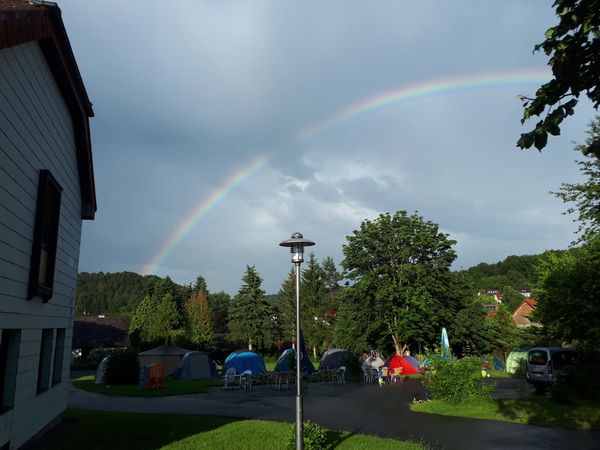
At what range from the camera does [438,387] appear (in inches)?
607

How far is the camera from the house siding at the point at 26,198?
7.02m

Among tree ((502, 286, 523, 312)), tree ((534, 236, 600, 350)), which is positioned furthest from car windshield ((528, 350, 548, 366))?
tree ((502, 286, 523, 312))

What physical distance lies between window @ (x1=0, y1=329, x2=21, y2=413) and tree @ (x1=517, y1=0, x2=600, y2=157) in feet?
27.0

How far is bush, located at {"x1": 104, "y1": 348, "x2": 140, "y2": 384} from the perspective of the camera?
26.3 meters

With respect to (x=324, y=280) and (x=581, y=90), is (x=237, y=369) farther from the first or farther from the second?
(x=324, y=280)

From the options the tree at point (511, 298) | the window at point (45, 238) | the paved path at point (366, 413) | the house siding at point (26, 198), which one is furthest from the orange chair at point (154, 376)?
the tree at point (511, 298)

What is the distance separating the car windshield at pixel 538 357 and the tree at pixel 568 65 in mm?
18312

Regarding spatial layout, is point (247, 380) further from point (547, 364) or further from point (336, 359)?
point (547, 364)

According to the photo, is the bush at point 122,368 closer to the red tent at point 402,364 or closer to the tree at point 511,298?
the red tent at point 402,364

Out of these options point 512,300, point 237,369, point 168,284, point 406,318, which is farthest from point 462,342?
point 512,300

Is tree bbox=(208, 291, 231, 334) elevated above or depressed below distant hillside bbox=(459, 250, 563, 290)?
below

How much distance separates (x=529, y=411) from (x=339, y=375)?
613 inches

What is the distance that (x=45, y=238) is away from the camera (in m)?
9.80

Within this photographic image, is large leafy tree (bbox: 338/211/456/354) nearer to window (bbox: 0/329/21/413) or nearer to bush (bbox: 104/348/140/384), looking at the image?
bush (bbox: 104/348/140/384)
